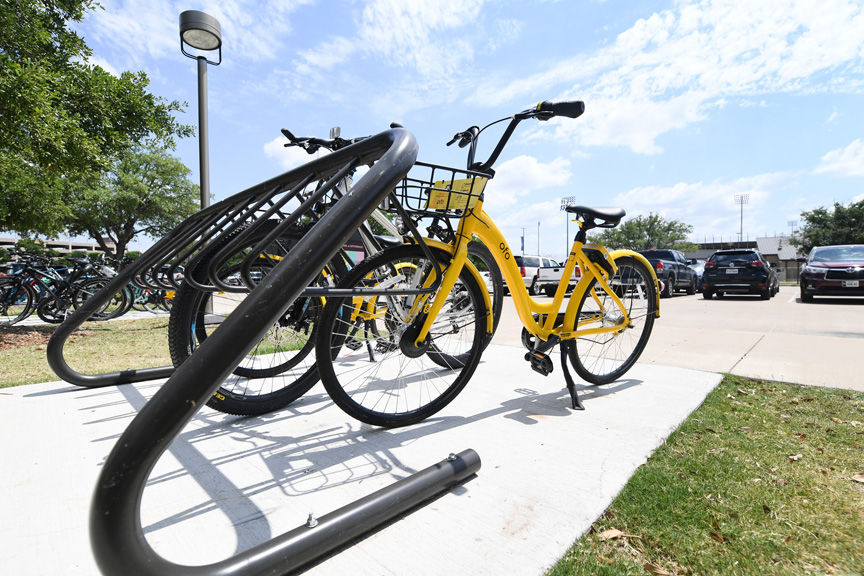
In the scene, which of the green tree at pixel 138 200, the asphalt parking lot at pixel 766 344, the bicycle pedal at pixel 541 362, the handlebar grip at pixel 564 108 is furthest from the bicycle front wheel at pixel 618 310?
the green tree at pixel 138 200

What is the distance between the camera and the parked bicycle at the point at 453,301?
2146 mm

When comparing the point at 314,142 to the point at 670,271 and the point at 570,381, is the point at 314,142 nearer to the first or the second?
the point at 570,381

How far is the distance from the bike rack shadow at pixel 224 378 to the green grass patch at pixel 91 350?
10.1 feet

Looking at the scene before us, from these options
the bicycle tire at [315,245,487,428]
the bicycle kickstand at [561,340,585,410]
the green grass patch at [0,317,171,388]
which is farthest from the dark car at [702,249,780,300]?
the green grass patch at [0,317,171,388]

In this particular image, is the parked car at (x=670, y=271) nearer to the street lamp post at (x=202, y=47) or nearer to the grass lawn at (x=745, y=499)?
the grass lawn at (x=745, y=499)

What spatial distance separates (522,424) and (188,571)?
176cm

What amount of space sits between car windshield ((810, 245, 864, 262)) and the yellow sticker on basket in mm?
12479

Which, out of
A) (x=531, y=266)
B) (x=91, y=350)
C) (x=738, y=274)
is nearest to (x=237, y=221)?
(x=91, y=350)

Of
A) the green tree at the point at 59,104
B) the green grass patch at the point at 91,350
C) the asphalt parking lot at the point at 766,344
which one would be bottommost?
the asphalt parking lot at the point at 766,344

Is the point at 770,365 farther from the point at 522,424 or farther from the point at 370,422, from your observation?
the point at 370,422

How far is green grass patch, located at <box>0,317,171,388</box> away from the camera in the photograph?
146 inches

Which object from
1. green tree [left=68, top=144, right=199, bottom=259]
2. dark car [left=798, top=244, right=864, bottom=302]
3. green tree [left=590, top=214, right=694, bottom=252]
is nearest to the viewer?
dark car [left=798, top=244, right=864, bottom=302]

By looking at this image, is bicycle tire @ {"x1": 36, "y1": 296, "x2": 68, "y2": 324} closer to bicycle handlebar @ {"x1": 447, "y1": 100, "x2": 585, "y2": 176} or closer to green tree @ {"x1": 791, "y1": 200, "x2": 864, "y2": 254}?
bicycle handlebar @ {"x1": 447, "y1": 100, "x2": 585, "y2": 176}

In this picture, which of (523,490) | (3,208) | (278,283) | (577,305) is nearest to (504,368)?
(577,305)
